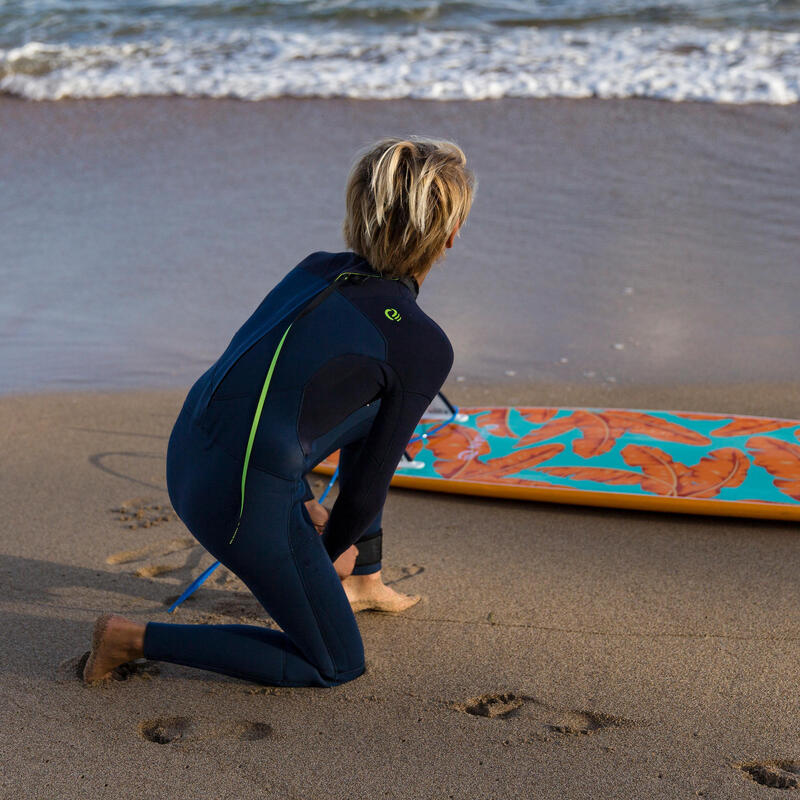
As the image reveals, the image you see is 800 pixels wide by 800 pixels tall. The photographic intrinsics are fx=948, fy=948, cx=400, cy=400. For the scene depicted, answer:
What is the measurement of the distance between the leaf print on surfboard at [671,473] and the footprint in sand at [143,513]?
1300mm

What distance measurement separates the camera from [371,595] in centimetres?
254

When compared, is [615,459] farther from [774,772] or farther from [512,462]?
[774,772]

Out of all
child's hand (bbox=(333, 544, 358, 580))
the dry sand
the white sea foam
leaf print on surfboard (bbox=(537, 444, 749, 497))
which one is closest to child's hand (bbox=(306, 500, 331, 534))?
child's hand (bbox=(333, 544, 358, 580))

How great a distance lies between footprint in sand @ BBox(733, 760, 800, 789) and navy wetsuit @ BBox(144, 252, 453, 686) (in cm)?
88

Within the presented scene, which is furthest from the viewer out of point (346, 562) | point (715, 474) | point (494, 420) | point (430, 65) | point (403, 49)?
point (403, 49)

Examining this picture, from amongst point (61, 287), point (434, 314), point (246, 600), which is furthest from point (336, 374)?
point (61, 287)

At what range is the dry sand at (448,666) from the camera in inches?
75.3

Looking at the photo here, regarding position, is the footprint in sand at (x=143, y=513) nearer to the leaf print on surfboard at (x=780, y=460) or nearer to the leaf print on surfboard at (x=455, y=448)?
the leaf print on surfboard at (x=455, y=448)

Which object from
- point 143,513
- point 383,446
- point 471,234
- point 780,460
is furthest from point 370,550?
point 471,234

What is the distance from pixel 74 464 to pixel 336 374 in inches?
76.9

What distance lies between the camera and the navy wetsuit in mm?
1925

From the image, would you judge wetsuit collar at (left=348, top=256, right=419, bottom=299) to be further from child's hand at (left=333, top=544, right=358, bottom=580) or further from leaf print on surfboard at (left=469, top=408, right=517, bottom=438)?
leaf print on surfboard at (left=469, top=408, right=517, bottom=438)

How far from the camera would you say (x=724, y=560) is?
290 cm

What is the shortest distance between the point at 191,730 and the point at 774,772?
1.21m
